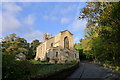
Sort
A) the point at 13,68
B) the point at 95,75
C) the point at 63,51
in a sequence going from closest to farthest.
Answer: the point at 13,68
the point at 95,75
the point at 63,51

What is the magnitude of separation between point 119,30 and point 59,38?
4259 centimetres

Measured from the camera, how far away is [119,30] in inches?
353

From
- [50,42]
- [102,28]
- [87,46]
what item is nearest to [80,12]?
[102,28]

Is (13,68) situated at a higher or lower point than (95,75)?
higher

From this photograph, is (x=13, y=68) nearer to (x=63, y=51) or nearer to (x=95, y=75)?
(x=95, y=75)

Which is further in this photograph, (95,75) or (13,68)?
(95,75)

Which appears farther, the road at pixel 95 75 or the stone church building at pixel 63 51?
the stone church building at pixel 63 51

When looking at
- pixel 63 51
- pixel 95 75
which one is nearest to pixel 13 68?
pixel 95 75

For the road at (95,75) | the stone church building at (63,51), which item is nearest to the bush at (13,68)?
the road at (95,75)

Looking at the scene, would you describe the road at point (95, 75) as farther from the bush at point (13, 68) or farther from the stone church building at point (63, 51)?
the stone church building at point (63, 51)

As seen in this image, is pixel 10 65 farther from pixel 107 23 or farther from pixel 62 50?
pixel 62 50

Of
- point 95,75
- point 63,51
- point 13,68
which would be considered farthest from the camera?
point 63,51

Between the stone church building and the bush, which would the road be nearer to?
the bush

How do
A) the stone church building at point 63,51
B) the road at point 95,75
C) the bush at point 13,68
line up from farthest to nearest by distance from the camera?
1. the stone church building at point 63,51
2. the road at point 95,75
3. the bush at point 13,68
